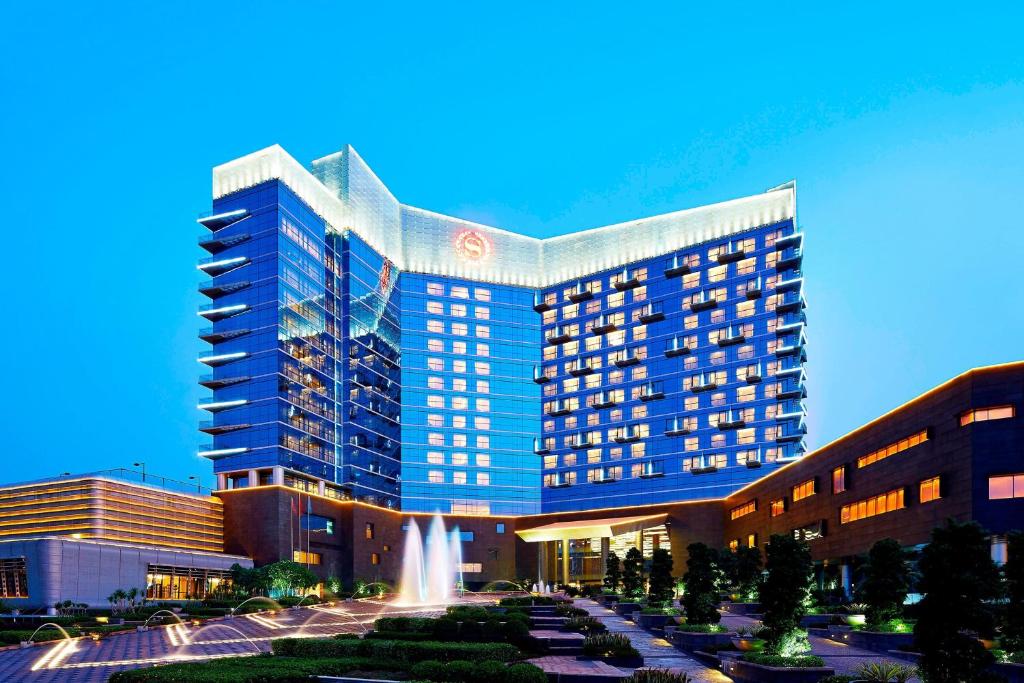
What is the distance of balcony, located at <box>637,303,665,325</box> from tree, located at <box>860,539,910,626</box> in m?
90.5

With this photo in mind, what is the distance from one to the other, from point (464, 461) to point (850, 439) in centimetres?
7560

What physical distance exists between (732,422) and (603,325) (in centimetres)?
2700

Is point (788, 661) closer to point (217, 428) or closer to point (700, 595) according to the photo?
point (700, 595)

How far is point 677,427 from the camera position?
405 feet

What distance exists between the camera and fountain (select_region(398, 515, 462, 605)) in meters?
123

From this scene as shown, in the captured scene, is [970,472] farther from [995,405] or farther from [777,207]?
[777,207]

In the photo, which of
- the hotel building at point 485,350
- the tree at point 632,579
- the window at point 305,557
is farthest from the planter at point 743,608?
the hotel building at point 485,350

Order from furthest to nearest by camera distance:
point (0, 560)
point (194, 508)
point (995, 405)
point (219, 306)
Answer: point (219, 306)
point (194, 508)
point (0, 560)
point (995, 405)

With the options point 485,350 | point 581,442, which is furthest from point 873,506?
point 485,350

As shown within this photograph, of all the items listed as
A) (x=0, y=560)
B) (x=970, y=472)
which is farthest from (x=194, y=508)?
(x=970, y=472)

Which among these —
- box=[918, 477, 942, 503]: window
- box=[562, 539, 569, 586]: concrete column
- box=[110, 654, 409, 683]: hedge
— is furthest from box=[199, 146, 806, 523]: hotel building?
box=[110, 654, 409, 683]: hedge

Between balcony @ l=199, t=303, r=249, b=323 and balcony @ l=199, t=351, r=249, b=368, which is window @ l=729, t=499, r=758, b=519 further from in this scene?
balcony @ l=199, t=303, r=249, b=323

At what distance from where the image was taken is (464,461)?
131625 mm

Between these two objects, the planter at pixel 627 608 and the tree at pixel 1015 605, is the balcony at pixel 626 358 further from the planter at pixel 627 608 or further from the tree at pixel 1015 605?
the tree at pixel 1015 605
